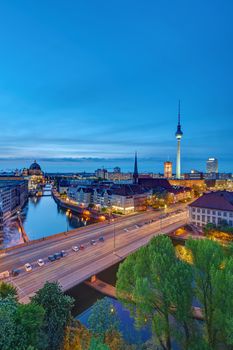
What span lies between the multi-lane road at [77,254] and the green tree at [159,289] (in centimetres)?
951

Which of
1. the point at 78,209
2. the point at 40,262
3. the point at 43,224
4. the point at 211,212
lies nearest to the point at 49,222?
the point at 43,224

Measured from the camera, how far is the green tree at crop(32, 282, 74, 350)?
13570 millimetres

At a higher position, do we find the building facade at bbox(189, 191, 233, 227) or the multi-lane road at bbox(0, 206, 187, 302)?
the building facade at bbox(189, 191, 233, 227)

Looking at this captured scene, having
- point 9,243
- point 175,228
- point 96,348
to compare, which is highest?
point 96,348

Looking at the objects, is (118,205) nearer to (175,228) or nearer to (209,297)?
(175,228)

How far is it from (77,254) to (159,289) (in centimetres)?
1786

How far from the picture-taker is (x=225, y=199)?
45.9m

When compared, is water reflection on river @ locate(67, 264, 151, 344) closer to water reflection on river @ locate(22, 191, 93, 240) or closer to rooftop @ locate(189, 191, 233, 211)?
rooftop @ locate(189, 191, 233, 211)

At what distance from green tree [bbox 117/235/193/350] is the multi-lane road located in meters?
9.51

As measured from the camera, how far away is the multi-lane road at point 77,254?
23.8 metres

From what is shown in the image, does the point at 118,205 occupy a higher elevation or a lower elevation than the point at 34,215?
higher

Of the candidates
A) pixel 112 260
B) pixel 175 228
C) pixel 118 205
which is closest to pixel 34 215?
pixel 118 205

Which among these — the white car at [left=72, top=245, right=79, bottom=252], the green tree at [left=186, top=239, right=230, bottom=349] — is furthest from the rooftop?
the green tree at [left=186, top=239, right=230, bottom=349]

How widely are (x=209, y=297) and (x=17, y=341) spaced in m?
10.1
